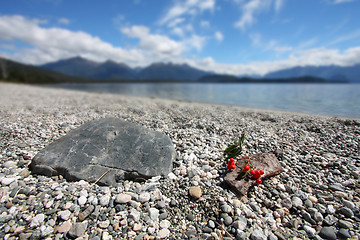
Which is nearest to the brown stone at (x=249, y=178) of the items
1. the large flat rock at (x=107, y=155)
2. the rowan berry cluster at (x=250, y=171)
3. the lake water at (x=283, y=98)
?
the rowan berry cluster at (x=250, y=171)

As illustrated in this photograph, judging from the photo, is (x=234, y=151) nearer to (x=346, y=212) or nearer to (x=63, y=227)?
(x=346, y=212)

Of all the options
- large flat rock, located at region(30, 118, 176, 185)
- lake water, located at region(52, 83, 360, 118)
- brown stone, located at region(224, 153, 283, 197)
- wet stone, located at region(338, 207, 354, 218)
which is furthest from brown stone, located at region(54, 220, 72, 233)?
lake water, located at region(52, 83, 360, 118)

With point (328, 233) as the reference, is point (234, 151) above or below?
above

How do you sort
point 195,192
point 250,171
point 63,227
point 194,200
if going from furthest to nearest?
point 250,171 < point 195,192 < point 194,200 < point 63,227

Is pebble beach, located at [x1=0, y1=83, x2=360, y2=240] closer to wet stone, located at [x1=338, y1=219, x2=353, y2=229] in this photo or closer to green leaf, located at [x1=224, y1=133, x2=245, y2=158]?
wet stone, located at [x1=338, y1=219, x2=353, y2=229]

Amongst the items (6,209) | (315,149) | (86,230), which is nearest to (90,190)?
(86,230)

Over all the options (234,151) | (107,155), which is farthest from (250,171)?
(107,155)
